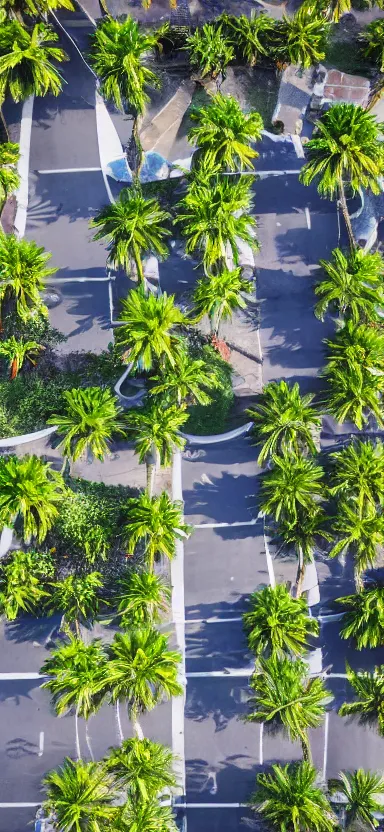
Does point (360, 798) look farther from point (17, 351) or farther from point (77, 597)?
point (17, 351)

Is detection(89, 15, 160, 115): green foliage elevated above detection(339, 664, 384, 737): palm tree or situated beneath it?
elevated above

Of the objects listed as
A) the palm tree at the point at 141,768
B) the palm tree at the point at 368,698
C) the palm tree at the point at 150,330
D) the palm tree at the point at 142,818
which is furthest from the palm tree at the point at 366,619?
the palm tree at the point at 150,330

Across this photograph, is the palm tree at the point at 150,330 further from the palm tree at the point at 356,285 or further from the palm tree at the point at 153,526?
the palm tree at the point at 356,285

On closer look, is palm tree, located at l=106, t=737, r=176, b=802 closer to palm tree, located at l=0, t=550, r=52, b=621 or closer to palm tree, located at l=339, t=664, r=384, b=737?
palm tree, located at l=0, t=550, r=52, b=621

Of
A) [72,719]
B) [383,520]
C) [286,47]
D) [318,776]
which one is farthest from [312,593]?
[286,47]

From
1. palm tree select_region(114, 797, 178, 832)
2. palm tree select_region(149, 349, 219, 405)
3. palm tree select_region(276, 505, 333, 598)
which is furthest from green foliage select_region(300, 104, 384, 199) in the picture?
palm tree select_region(114, 797, 178, 832)

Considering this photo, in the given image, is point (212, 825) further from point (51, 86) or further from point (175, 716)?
point (51, 86)
